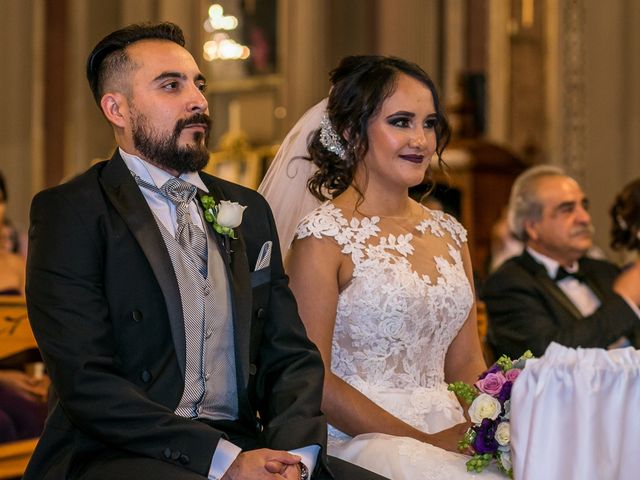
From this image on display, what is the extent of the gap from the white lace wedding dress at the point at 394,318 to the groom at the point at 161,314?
52 centimetres

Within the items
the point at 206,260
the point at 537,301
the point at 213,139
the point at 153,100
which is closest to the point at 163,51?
the point at 153,100

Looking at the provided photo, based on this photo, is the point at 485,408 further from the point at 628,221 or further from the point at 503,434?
the point at 628,221

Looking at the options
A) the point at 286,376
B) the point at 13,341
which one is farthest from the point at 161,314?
the point at 13,341

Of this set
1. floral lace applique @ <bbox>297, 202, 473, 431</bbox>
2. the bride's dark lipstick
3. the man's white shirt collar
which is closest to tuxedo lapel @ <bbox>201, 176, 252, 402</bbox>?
floral lace applique @ <bbox>297, 202, 473, 431</bbox>

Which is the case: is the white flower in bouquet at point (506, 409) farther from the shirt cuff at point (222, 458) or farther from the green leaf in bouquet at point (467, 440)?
the shirt cuff at point (222, 458)

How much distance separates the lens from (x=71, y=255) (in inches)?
118

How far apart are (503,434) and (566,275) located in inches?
84.1

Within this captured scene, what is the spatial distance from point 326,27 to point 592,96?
4.10m

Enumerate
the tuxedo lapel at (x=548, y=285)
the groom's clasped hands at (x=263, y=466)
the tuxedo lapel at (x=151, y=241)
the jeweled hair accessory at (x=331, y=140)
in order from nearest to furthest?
the groom's clasped hands at (x=263, y=466), the tuxedo lapel at (x=151, y=241), the jeweled hair accessory at (x=331, y=140), the tuxedo lapel at (x=548, y=285)

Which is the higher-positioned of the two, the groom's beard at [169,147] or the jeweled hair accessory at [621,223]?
the groom's beard at [169,147]

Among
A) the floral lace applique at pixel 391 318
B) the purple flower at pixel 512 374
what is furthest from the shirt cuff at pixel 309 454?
the floral lace applique at pixel 391 318

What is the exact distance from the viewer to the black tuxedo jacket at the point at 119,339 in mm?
2869

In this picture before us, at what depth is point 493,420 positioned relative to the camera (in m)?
3.22

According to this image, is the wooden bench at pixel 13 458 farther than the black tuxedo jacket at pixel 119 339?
Yes
